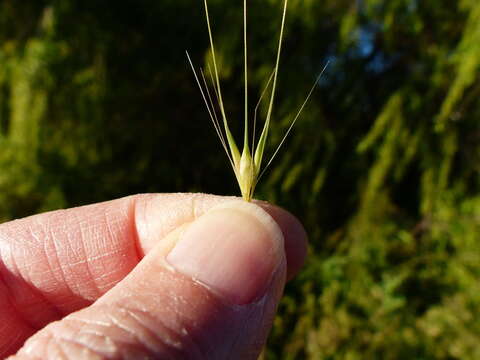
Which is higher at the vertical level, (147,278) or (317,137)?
(147,278)

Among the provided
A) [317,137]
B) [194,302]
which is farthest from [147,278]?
[317,137]

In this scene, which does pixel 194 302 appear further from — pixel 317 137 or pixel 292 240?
pixel 317 137

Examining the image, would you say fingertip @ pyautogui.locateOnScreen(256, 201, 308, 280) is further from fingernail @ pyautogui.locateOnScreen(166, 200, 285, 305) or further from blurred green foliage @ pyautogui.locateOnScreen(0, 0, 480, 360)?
blurred green foliage @ pyautogui.locateOnScreen(0, 0, 480, 360)

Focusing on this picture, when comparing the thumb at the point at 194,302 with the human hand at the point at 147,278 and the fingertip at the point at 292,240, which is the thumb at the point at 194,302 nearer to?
the human hand at the point at 147,278

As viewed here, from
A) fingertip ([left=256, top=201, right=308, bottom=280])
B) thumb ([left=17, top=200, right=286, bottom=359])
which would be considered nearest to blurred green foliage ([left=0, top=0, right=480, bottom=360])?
fingertip ([left=256, top=201, right=308, bottom=280])

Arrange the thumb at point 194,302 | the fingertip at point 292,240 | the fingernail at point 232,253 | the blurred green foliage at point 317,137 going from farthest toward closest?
the blurred green foliage at point 317,137
the fingertip at point 292,240
the fingernail at point 232,253
the thumb at point 194,302

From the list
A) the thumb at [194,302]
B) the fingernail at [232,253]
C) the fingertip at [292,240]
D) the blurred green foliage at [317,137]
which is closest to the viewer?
the thumb at [194,302]

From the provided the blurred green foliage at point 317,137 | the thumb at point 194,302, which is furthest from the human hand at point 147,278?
the blurred green foliage at point 317,137

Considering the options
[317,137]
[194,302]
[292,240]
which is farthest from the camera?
[317,137]
